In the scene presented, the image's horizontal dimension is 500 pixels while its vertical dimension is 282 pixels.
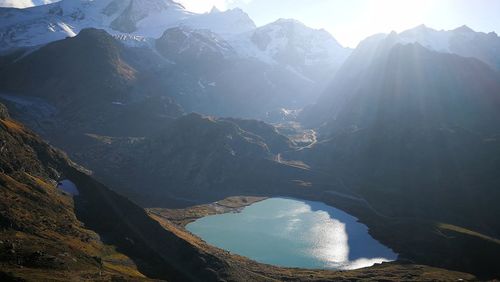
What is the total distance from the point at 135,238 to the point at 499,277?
106735 mm

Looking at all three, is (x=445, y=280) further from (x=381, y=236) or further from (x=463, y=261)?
(x=381, y=236)

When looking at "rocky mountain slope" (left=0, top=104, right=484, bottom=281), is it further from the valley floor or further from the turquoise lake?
the turquoise lake

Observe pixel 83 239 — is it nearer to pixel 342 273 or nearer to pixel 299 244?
pixel 342 273

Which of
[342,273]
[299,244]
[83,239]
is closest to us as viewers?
[83,239]

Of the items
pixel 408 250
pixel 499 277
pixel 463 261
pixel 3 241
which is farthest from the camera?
pixel 408 250

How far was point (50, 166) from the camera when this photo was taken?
151 m

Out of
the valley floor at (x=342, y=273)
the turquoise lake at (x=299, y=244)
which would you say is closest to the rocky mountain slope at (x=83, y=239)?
the valley floor at (x=342, y=273)

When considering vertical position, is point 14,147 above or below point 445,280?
above

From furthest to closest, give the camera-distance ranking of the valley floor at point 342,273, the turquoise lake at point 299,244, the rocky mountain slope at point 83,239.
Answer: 1. the turquoise lake at point 299,244
2. the valley floor at point 342,273
3. the rocky mountain slope at point 83,239

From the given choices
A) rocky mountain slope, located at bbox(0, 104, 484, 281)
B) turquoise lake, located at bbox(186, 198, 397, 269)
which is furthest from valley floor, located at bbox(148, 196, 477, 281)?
turquoise lake, located at bbox(186, 198, 397, 269)

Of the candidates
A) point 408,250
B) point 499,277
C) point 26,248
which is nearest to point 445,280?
point 499,277

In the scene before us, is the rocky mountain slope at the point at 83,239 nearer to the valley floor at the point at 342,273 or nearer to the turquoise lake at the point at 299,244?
the valley floor at the point at 342,273

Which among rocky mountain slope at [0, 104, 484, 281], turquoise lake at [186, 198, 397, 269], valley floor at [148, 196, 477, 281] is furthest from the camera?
turquoise lake at [186, 198, 397, 269]

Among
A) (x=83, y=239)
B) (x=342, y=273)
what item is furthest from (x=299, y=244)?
(x=83, y=239)
